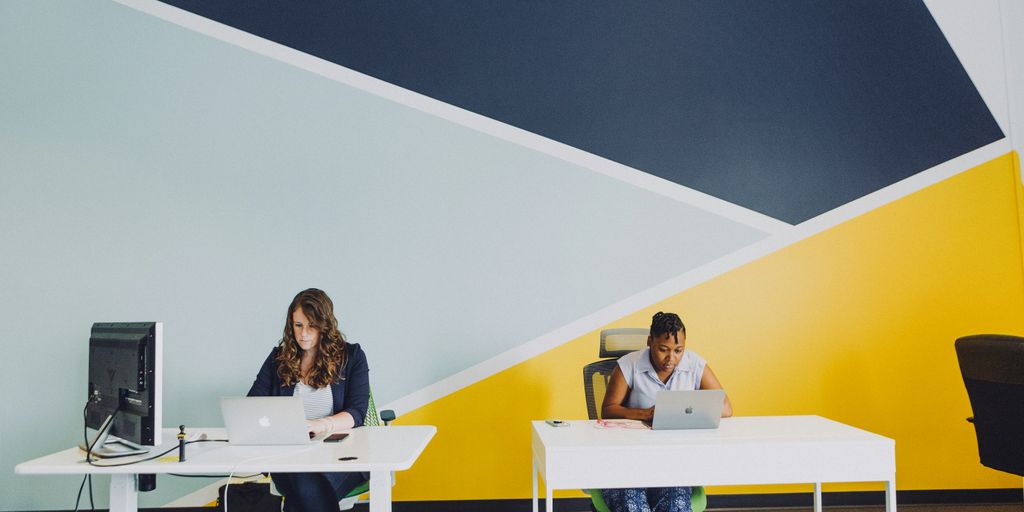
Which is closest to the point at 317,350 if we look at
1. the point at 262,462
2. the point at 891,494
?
the point at 262,462

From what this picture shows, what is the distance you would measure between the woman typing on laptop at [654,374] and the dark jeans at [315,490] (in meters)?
1.15

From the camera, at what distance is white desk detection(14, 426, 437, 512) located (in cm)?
212

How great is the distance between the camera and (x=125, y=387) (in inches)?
88.1

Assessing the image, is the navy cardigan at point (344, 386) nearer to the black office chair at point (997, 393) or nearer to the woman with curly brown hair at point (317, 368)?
the woman with curly brown hair at point (317, 368)

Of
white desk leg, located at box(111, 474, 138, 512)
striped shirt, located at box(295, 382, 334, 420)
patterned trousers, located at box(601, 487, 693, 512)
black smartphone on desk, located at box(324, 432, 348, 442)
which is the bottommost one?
patterned trousers, located at box(601, 487, 693, 512)

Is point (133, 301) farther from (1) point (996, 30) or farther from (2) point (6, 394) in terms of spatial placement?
→ (1) point (996, 30)

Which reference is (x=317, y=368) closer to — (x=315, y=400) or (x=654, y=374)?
(x=315, y=400)

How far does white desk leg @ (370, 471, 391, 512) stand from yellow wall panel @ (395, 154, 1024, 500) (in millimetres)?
1477

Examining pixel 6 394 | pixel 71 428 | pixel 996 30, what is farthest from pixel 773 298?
pixel 6 394

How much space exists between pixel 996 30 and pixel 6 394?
6.04m

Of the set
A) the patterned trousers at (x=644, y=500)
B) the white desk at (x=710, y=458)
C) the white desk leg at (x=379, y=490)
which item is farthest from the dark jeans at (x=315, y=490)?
the patterned trousers at (x=644, y=500)

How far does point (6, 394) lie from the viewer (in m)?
3.64

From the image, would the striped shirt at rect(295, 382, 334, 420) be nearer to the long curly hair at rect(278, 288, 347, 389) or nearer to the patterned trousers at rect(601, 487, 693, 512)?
the long curly hair at rect(278, 288, 347, 389)

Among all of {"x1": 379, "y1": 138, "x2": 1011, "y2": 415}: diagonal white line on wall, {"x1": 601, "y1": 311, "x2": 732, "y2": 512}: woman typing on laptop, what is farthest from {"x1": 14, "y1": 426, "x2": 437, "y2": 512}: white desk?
{"x1": 379, "y1": 138, "x2": 1011, "y2": 415}: diagonal white line on wall
